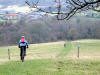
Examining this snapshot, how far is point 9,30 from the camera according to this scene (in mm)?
52188

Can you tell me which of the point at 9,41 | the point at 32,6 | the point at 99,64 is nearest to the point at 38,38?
the point at 9,41

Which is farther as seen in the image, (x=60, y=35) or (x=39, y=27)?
(x=60, y=35)

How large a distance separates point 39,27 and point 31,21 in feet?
7.39

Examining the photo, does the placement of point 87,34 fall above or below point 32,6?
below

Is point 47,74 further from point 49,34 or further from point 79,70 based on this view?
point 49,34

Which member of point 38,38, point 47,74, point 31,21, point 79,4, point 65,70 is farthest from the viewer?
point 38,38

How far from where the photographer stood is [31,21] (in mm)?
51906

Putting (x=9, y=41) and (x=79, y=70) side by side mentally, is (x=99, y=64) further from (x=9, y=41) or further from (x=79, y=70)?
(x=9, y=41)

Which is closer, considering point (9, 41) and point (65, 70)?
point (65, 70)

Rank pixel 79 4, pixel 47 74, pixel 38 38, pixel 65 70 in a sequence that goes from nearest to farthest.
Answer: pixel 79 4
pixel 47 74
pixel 65 70
pixel 38 38

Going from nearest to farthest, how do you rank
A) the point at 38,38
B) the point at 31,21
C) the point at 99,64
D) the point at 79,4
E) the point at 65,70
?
1. the point at 79,4
2. the point at 65,70
3. the point at 99,64
4. the point at 31,21
5. the point at 38,38

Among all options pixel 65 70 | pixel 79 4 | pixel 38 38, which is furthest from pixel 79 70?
pixel 38 38

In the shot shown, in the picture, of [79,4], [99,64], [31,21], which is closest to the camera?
[79,4]

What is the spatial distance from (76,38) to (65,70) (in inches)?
1917
